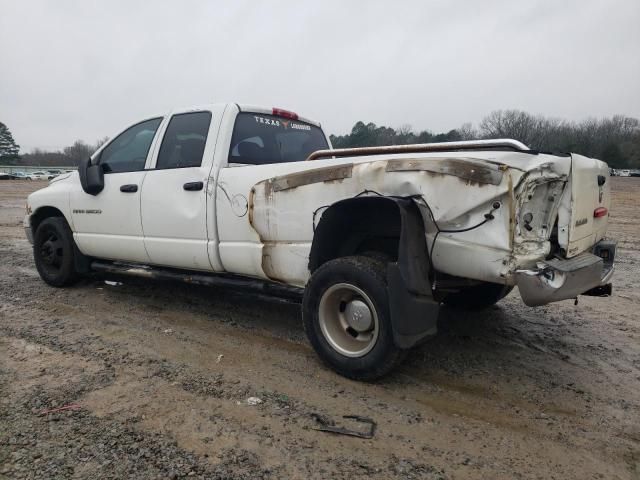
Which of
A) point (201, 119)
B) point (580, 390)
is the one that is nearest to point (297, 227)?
point (201, 119)

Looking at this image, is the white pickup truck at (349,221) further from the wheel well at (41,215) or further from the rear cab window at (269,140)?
the wheel well at (41,215)

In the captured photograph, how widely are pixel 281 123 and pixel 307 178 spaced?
1591 millimetres

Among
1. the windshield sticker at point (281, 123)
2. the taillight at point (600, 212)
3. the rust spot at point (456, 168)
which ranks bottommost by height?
the taillight at point (600, 212)

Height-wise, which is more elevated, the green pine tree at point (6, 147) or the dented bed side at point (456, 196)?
the green pine tree at point (6, 147)

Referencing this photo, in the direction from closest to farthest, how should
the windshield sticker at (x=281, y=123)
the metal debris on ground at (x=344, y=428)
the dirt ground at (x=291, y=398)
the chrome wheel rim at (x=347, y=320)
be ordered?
1. the dirt ground at (x=291, y=398)
2. the metal debris on ground at (x=344, y=428)
3. the chrome wheel rim at (x=347, y=320)
4. the windshield sticker at (x=281, y=123)

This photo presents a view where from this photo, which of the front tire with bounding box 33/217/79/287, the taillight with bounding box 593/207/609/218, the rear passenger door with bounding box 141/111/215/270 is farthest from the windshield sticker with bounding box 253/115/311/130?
the taillight with bounding box 593/207/609/218

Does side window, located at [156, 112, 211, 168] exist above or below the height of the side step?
above

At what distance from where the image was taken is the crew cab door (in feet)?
15.2

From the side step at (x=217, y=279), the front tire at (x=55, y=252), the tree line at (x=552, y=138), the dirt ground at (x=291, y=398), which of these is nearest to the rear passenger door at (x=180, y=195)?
the side step at (x=217, y=279)

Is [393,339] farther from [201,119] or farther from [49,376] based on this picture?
[201,119]

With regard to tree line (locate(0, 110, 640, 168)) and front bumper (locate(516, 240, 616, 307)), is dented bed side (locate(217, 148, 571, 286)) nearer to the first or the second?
front bumper (locate(516, 240, 616, 307))

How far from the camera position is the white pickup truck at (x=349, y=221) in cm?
268

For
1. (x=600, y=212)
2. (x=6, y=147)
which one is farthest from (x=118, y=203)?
(x=6, y=147)

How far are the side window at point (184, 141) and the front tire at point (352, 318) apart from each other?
1.78 meters
